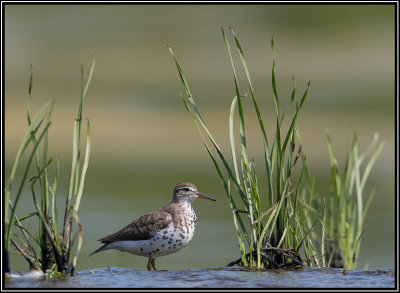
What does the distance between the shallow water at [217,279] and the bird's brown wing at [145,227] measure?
3.29 ft

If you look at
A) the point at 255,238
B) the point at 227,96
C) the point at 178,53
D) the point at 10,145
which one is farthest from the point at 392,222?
the point at 178,53

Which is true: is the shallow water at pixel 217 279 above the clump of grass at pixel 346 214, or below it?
below

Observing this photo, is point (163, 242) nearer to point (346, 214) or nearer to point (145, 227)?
point (145, 227)

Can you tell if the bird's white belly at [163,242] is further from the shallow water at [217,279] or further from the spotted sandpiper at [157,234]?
the shallow water at [217,279]

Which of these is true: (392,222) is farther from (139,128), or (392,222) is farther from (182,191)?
(139,128)

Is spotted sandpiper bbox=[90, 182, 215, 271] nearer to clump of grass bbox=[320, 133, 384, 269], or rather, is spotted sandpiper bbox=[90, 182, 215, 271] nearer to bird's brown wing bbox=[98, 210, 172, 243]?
bird's brown wing bbox=[98, 210, 172, 243]

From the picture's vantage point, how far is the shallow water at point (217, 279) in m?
5.67

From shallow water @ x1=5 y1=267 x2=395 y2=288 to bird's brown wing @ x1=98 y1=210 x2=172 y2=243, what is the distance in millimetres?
1003

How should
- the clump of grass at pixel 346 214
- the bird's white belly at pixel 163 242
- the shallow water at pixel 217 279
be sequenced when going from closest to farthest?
the shallow water at pixel 217 279 → the clump of grass at pixel 346 214 → the bird's white belly at pixel 163 242

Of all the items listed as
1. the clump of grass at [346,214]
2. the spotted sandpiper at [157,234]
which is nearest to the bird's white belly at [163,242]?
the spotted sandpiper at [157,234]

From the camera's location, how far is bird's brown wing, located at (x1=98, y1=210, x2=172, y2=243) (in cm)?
733

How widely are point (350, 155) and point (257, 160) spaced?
1010cm

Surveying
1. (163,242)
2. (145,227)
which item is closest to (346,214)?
(163,242)

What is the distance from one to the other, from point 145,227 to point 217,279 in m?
1.66
